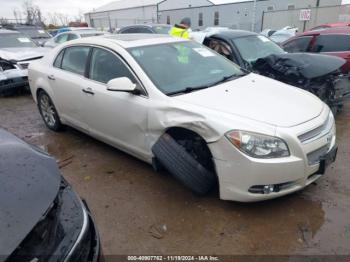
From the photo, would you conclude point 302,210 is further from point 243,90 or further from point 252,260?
point 243,90

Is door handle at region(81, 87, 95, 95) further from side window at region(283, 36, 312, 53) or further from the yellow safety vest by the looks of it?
side window at region(283, 36, 312, 53)

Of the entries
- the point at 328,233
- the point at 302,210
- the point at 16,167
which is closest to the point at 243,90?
the point at 302,210

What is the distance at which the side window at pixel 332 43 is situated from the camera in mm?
6567

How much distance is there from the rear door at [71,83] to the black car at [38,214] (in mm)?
2214

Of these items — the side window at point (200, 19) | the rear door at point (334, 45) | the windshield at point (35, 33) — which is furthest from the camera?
the side window at point (200, 19)

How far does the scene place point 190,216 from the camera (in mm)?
2912

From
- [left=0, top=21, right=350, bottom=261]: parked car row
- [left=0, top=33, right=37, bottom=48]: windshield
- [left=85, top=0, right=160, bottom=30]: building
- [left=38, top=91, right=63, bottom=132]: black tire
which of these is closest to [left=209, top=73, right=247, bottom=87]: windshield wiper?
[left=0, top=21, right=350, bottom=261]: parked car row

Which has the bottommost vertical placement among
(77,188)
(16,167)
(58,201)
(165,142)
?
(77,188)

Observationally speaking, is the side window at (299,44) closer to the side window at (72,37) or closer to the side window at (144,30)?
the side window at (144,30)

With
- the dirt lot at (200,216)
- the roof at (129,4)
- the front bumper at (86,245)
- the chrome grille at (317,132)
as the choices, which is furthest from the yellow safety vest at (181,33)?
the roof at (129,4)

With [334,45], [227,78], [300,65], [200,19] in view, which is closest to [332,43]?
[334,45]

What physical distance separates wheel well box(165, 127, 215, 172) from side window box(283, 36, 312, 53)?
531 centimetres

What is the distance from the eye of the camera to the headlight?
2.55 metres

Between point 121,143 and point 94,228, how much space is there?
1.86 metres
